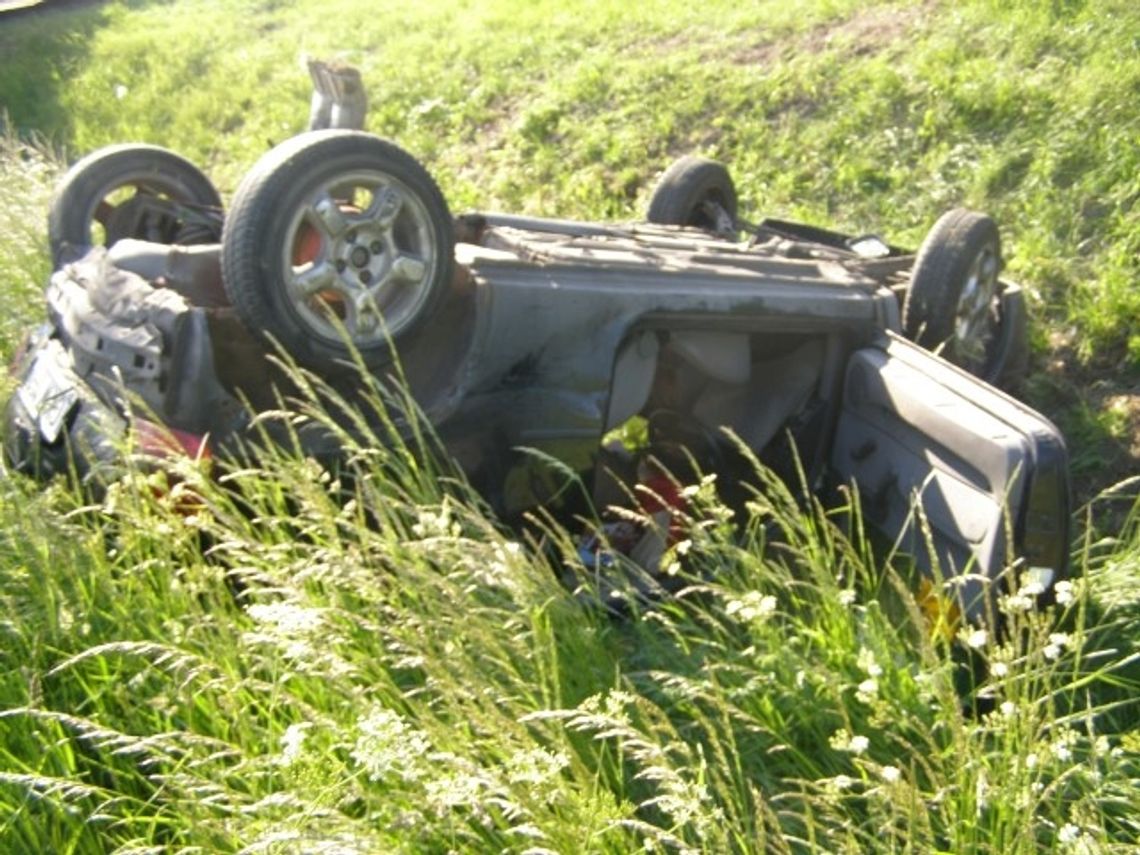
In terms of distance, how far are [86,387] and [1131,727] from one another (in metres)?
3.02

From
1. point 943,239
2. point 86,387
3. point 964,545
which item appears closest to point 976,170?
point 943,239

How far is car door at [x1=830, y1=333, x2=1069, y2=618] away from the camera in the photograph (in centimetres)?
412

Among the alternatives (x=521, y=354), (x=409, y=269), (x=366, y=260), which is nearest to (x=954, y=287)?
(x=521, y=354)

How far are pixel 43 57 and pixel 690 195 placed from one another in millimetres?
11101

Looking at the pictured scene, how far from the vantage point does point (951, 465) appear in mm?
4473

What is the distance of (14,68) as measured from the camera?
51.1 ft

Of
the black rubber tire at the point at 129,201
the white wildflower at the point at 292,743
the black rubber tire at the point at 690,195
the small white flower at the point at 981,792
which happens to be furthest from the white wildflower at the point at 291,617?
the black rubber tire at the point at 690,195

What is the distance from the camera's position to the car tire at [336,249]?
4.17 m

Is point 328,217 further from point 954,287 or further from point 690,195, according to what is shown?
point 690,195

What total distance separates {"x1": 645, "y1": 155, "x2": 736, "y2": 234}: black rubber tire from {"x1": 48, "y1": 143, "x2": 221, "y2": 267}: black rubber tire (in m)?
2.12

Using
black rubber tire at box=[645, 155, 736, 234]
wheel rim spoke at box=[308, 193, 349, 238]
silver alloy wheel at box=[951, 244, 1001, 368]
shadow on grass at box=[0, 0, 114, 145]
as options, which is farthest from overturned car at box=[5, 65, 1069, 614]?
shadow on grass at box=[0, 0, 114, 145]

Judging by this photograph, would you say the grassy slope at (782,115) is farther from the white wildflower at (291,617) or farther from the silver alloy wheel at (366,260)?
the white wildflower at (291,617)

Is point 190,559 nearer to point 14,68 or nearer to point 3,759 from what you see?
point 3,759

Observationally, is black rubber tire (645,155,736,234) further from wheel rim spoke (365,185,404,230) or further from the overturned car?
wheel rim spoke (365,185,404,230)
